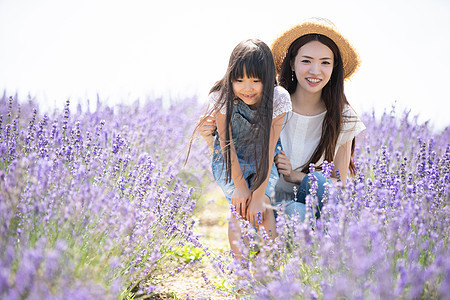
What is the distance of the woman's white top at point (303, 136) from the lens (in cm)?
241

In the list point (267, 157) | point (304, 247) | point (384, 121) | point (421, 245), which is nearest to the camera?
point (421, 245)

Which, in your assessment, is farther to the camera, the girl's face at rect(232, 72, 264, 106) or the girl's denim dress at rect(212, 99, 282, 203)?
the girl's denim dress at rect(212, 99, 282, 203)

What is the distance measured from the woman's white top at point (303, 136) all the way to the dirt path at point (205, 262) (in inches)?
18.3

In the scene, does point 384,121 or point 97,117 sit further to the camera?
point 384,121

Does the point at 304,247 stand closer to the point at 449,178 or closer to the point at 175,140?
the point at 449,178

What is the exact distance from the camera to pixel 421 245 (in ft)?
4.10

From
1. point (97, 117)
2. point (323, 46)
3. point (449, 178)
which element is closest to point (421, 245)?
point (449, 178)

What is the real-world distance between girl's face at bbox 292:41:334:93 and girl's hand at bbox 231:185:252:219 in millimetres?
768

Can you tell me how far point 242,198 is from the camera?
2.07 metres

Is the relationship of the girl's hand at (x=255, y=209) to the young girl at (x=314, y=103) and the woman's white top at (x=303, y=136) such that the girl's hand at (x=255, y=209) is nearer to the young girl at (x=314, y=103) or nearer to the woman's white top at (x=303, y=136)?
the young girl at (x=314, y=103)

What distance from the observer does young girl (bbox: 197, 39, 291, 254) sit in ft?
6.55

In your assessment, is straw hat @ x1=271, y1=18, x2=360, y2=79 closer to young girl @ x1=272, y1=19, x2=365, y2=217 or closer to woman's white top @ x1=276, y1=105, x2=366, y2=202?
young girl @ x1=272, y1=19, x2=365, y2=217

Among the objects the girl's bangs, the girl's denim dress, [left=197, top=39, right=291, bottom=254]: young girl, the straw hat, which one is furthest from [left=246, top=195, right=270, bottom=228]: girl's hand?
the straw hat

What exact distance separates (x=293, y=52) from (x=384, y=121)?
1.67 metres
